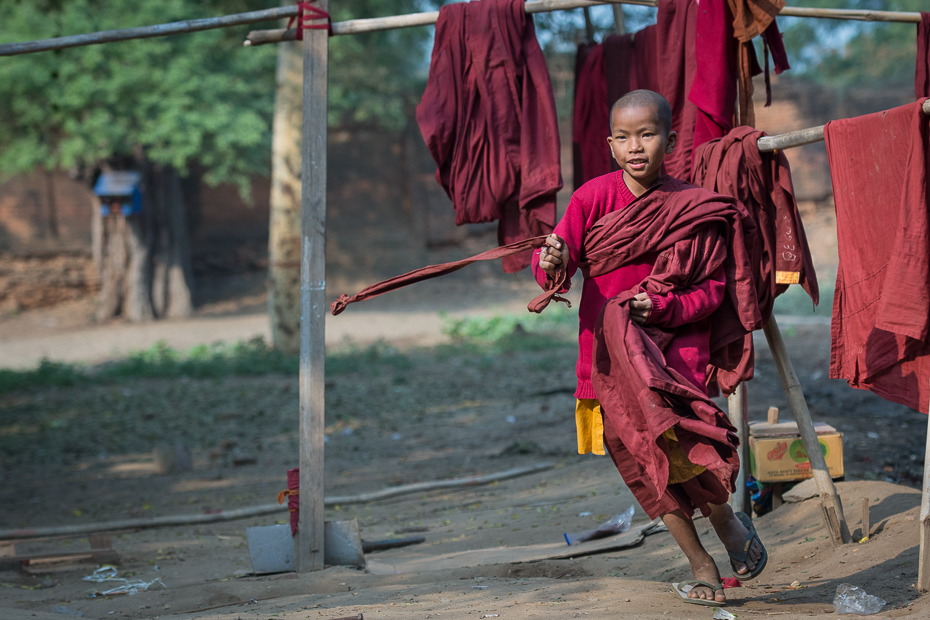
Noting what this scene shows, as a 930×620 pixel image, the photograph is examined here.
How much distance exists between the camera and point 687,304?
99.3 inches

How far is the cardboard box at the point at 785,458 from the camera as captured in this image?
371 cm

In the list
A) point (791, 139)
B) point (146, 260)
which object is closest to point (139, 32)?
point (791, 139)

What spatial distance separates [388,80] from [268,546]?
13.9 m

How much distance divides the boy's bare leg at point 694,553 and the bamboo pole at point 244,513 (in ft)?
8.52

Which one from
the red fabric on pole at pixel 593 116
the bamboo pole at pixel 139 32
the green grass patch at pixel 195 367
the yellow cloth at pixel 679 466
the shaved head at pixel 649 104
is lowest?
the green grass patch at pixel 195 367

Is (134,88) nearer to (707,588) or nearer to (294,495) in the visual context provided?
(294,495)

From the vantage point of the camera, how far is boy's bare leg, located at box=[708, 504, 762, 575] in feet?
8.86

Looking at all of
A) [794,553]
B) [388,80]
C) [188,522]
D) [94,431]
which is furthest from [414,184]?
[794,553]

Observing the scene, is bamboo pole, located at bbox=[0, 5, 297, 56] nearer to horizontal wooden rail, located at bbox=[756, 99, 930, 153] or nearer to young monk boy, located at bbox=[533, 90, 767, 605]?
young monk boy, located at bbox=[533, 90, 767, 605]

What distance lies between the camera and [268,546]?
3.56 meters

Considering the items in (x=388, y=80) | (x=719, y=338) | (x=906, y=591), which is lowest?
(x=906, y=591)

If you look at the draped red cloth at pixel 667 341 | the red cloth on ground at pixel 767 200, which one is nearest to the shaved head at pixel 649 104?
the draped red cloth at pixel 667 341

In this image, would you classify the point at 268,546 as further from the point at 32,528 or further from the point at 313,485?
the point at 32,528

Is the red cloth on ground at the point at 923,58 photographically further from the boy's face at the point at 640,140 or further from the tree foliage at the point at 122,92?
the tree foliage at the point at 122,92
